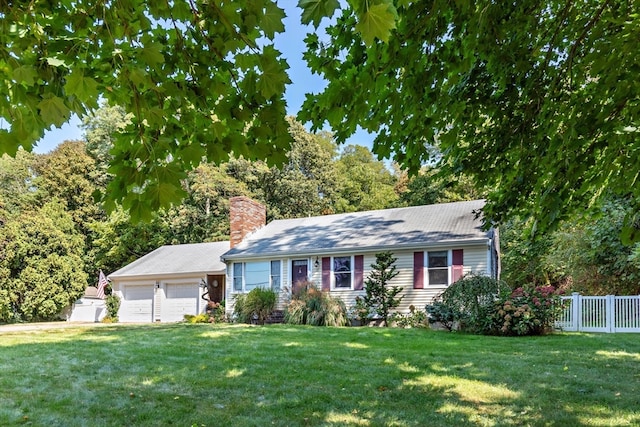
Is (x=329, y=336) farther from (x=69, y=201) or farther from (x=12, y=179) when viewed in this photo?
(x=12, y=179)

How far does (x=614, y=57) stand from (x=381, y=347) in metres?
6.14

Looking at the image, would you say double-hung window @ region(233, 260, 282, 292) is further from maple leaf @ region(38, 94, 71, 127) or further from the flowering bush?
maple leaf @ region(38, 94, 71, 127)

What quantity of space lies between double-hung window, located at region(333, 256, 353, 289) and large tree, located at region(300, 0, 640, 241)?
11.2 metres

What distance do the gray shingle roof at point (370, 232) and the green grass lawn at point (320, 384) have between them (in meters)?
6.47

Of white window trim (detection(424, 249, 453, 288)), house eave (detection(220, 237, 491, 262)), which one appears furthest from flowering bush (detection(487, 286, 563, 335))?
white window trim (detection(424, 249, 453, 288))

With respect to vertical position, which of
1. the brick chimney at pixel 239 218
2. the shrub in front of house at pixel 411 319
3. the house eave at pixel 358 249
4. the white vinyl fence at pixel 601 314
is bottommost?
the shrub in front of house at pixel 411 319

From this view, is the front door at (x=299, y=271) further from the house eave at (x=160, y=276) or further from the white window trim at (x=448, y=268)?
the white window trim at (x=448, y=268)

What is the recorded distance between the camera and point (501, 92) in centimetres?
455

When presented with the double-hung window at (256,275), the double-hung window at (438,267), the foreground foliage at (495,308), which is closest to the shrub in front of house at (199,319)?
the double-hung window at (256,275)

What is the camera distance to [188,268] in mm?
19344

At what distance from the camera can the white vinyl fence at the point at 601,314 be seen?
12.3 metres

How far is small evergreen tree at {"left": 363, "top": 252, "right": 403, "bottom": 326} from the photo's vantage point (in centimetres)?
1470

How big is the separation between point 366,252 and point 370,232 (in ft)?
4.44

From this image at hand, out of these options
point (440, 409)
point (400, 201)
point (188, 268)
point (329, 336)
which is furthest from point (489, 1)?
point (400, 201)
